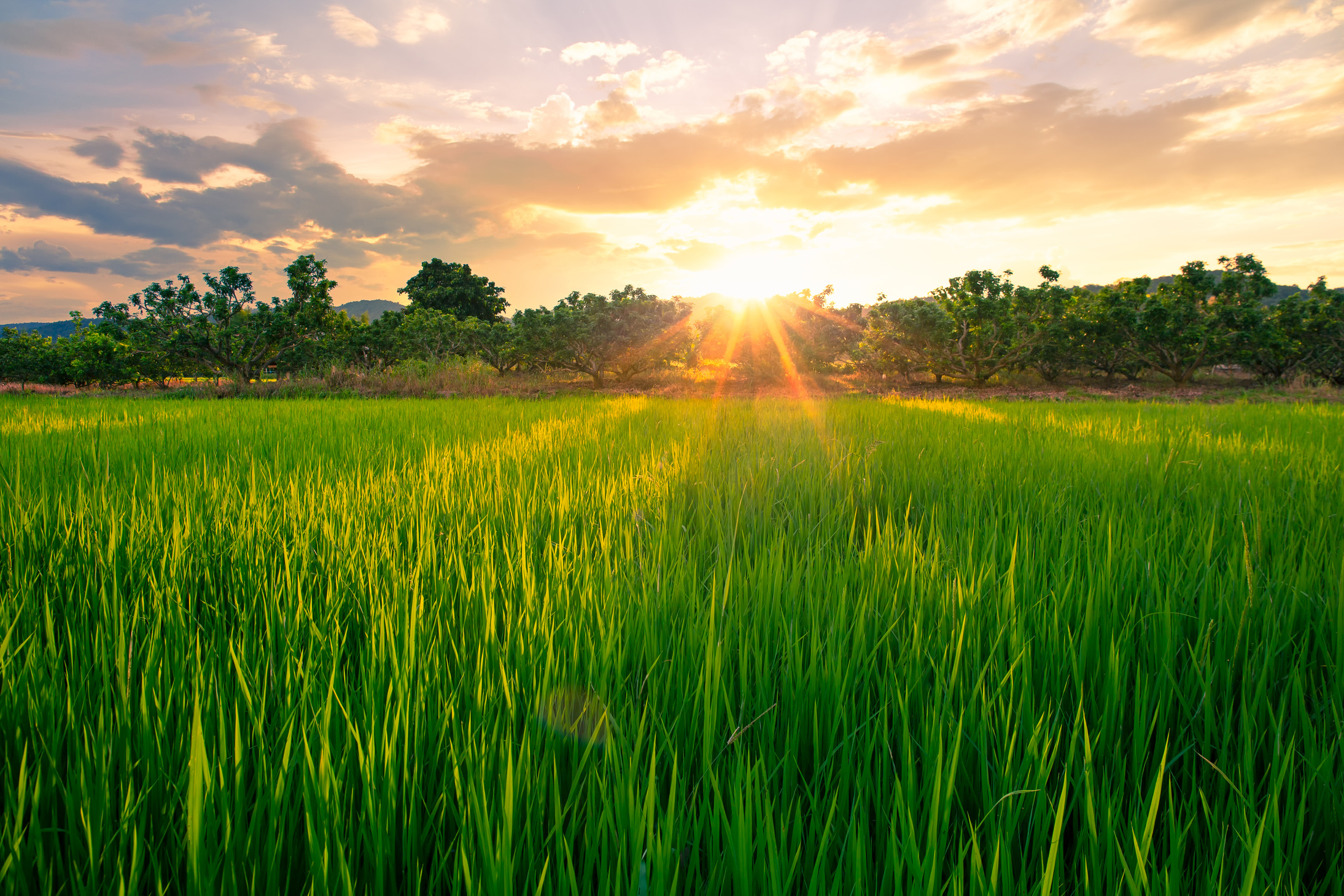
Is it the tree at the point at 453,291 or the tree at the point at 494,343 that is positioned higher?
the tree at the point at 453,291

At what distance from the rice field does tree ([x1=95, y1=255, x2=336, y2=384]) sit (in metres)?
13.1

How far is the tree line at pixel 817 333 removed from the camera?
12.1m

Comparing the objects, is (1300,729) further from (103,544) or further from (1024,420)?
(1024,420)

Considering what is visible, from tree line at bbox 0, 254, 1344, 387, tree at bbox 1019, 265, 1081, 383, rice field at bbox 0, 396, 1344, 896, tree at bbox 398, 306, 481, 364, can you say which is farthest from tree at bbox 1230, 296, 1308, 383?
tree at bbox 398, 306, 481, 364

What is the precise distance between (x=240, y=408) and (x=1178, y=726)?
8.55 metres

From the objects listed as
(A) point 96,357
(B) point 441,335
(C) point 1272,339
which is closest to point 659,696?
(B) point 441,335

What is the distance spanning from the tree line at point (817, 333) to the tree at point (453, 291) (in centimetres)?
1473

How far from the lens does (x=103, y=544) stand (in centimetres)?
154

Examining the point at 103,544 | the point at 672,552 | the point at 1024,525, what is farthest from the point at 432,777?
the point at 1024,525

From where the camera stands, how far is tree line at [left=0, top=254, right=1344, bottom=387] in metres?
12.1

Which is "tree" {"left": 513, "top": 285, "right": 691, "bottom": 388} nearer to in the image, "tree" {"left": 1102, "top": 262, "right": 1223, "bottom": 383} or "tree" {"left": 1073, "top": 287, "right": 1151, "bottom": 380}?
"tree" {"left": 1073, "top": 287, "right": 1151, "bottom": 380}

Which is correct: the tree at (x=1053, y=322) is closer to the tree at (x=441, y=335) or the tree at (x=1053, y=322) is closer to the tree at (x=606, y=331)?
the tree at (x=606, y=331)

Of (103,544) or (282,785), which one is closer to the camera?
(282,785)

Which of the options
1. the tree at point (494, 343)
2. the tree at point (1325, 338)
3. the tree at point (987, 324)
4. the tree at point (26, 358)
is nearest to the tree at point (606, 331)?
the tree at point (494, 343)
